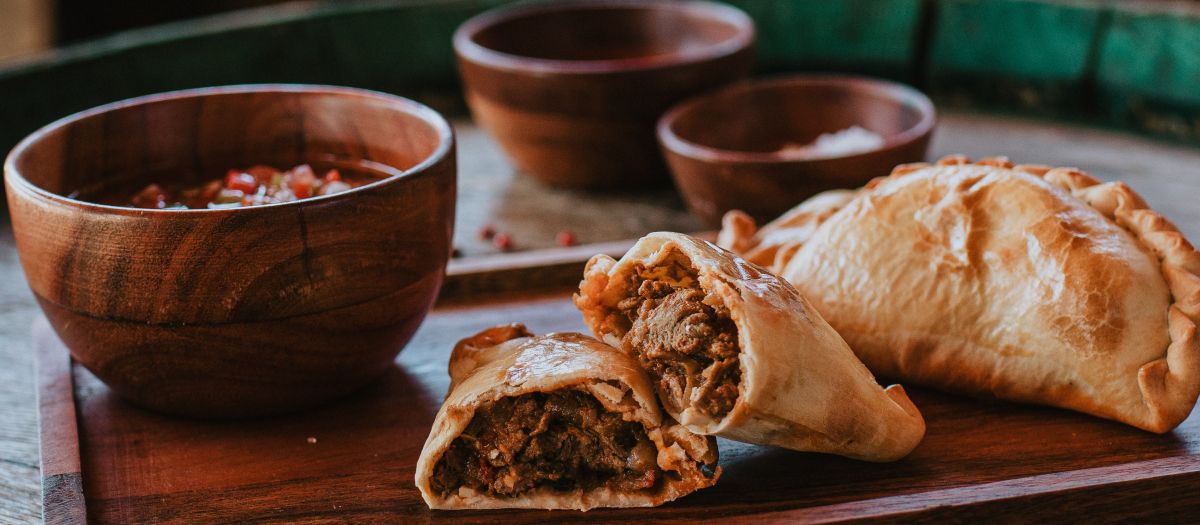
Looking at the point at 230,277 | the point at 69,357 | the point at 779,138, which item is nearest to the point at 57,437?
the point at 69,357

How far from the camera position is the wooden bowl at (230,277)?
2295mm

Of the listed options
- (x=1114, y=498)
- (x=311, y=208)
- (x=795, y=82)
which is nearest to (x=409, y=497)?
(x=311, y=208)

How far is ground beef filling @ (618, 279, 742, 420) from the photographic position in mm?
2158

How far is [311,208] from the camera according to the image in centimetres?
233

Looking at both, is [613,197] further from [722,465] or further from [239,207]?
[239,207]

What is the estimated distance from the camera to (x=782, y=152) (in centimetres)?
414

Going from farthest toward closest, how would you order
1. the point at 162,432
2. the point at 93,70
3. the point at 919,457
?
1. the point at 93,70
2. the point at 162,432
3. the point at 919,457

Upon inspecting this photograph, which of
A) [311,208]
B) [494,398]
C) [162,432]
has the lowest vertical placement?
[162,432]

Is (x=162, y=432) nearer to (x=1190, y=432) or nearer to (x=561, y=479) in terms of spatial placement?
(x=561, y=479)

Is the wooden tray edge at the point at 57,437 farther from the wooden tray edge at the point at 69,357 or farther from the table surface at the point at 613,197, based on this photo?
the table surface at the point at 613,197

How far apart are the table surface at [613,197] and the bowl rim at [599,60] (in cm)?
49

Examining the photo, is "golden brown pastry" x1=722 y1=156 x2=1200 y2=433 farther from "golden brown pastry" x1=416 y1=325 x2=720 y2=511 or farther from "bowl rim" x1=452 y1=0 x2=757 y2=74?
"bowl rim" x1=452 y1=0 x2=757 y2=74

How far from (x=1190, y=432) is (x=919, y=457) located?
61 centimetres

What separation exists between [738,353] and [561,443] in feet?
1.35
